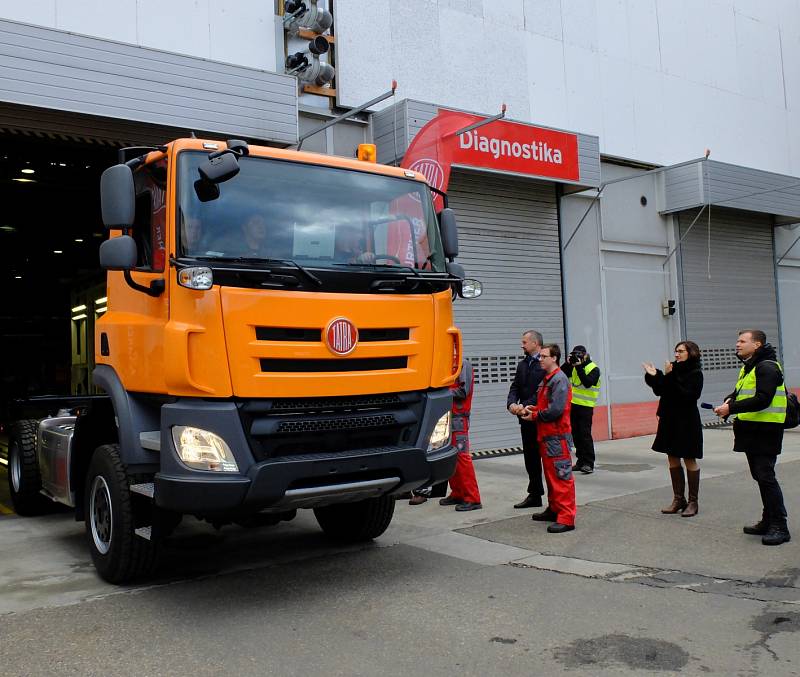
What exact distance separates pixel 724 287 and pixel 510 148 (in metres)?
7.64

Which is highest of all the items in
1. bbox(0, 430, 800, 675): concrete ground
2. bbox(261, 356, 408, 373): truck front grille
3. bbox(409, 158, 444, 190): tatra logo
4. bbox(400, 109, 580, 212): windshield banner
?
bbox(400, 109, 580, 212): windshield banner

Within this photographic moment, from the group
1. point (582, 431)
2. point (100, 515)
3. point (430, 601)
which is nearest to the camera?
point (430, 601)

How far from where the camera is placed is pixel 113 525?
5.59 m

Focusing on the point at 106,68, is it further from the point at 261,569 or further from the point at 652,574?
the point at 652,574

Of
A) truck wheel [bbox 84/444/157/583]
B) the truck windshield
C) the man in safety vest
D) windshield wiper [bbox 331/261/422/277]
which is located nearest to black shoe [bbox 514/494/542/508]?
the man in safety vest

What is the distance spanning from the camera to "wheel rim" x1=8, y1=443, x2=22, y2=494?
8875 mm

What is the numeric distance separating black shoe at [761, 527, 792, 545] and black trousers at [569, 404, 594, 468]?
425 centimetres

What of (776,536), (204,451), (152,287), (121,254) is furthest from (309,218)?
(776,536)

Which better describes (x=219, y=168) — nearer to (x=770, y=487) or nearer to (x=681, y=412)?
(x=681, y=412)

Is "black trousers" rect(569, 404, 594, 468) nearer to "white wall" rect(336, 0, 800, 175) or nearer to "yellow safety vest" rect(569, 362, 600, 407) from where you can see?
"yellow safety vest" rect(569, 362, 600, 407)

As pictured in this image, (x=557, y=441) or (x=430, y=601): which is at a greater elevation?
(x=557, y=441)

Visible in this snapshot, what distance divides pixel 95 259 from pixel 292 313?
56.0 feet

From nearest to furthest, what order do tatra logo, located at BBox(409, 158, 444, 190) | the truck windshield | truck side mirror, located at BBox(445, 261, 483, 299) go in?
the truck windshield
truck side mirror, located at BBox(445, 261, 483, 299)
tatra logo, located at BBox(409, 158, 444, 190)

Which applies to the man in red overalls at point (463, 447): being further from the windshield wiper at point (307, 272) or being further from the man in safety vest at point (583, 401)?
the windshield wiper at point (307, 272)
